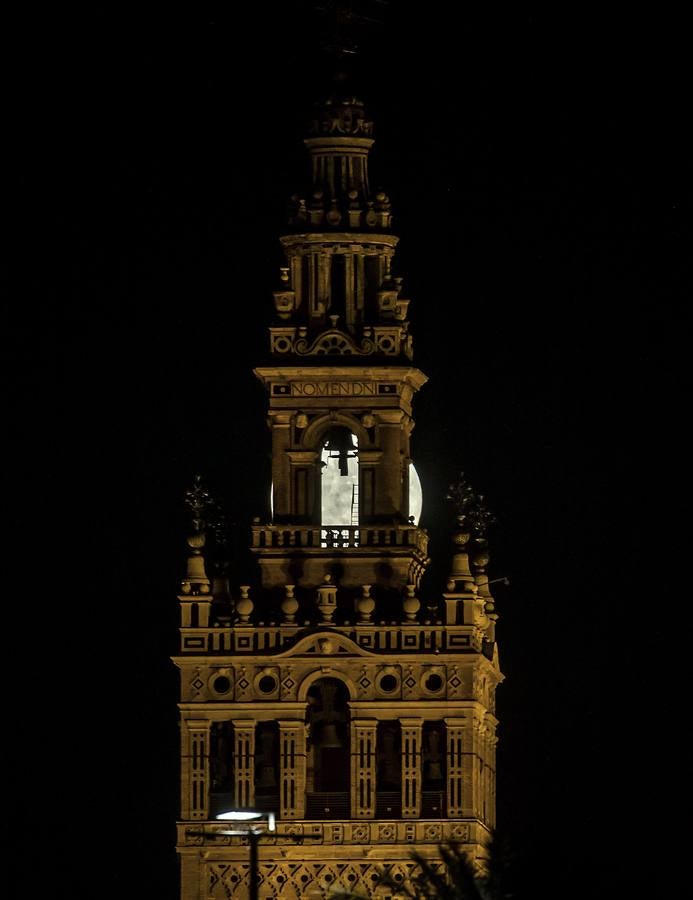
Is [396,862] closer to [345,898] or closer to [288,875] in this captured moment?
[288,875]

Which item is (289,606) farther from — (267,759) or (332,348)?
(332,348)

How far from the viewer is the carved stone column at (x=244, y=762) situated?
12912 centimetres

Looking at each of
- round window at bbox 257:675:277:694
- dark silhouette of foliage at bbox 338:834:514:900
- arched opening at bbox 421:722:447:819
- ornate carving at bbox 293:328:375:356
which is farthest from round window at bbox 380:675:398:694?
dark silhouette of foliage at bbox 338:834:514:900

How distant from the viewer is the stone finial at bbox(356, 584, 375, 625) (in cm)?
12938

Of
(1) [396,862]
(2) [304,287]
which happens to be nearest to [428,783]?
(1) [396,862]

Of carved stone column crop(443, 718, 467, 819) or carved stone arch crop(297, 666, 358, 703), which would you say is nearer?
carved stone column crop(443, 718, 467, 819)

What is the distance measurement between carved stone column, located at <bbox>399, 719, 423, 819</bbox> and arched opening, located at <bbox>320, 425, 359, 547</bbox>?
15.4ft

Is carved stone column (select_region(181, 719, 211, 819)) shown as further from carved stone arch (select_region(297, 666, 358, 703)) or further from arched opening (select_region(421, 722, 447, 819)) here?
arched opening (select_region(421, 722, 447, 819))

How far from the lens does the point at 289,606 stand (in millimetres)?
129250

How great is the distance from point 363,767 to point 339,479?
6402mm

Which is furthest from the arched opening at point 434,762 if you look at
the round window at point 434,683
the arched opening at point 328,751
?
the arched opening at point 328,751

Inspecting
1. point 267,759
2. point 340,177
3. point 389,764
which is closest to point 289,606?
point 267,759

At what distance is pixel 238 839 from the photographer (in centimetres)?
12912

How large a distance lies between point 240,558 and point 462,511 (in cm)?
486
